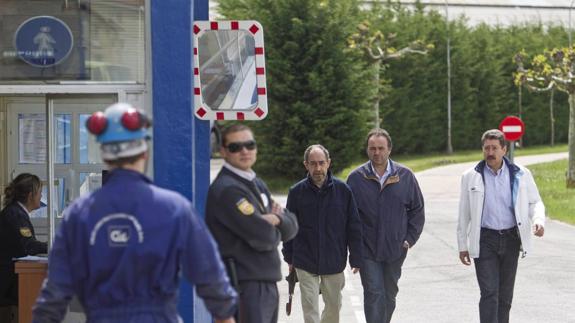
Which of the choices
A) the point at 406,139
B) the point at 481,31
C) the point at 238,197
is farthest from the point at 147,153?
the point at 481,31

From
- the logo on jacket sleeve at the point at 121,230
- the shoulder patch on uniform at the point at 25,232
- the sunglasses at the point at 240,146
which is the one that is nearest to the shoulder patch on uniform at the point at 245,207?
the sunglasses at the point at 240,146

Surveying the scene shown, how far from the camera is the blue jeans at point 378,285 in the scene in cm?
897

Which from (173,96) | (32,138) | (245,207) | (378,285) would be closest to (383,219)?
(378,285)

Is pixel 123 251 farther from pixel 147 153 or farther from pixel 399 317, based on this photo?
pixel 399 317

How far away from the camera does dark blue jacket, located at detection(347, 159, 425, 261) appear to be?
29.5 ft

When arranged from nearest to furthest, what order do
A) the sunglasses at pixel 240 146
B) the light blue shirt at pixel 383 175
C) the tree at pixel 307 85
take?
the sunglasses at pixel 240 146 < the light blue shirt at pixel 383 175 < the tree at pixel 307 85

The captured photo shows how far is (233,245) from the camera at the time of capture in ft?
20.7

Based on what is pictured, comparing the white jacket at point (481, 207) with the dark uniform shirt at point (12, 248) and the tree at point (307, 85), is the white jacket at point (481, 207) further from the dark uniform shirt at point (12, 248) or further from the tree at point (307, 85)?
the tree at point (307, 85)

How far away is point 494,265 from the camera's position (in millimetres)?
8828

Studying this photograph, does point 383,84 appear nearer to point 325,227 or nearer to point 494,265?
point 494,265

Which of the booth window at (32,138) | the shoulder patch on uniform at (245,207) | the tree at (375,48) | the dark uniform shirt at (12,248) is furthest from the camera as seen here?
the tree at (375,48)

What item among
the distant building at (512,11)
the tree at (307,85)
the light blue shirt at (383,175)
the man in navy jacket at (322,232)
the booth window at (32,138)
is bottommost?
the man in navy jacket at (322,232)

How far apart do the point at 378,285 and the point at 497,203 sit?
1137 millimetres

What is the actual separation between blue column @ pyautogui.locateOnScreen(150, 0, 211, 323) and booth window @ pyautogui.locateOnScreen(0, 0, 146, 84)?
0.90 ft
